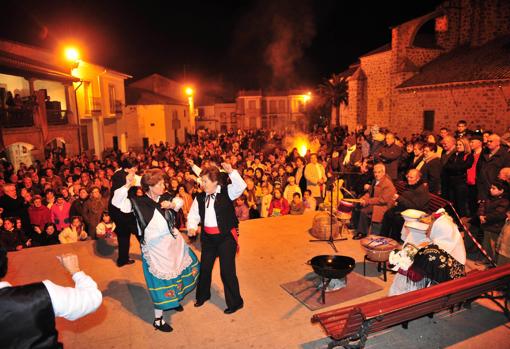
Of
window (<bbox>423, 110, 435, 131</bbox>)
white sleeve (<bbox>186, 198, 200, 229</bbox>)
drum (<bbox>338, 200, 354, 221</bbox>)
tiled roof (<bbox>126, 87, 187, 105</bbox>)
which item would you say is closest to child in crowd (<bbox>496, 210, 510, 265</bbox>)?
drum (<bbox>338, 200, 354, 221</bbox>)

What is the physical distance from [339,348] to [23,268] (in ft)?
17.4

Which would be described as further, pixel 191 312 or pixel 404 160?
pixel 404 160

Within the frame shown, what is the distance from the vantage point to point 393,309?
11.9 ft

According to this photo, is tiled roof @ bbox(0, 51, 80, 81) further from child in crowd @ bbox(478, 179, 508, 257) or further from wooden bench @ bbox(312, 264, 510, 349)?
child in crowd @ bbox(478, 179, 508, 257)

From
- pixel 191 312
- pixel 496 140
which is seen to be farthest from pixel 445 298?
pixel 496 140

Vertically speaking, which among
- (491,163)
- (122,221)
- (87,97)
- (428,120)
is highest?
(87,97)

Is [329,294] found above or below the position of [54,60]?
below

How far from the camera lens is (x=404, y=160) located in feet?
33.0

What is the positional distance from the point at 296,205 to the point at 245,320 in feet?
14.9

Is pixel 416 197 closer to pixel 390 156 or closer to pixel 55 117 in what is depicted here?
pixel 390 156

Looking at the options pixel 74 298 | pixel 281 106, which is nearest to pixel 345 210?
pixel 74 298

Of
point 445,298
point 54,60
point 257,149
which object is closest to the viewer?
point 445,298

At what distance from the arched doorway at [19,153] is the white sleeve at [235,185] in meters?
15.6

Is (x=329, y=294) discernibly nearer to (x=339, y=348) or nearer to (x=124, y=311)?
(x=339, y=348)
